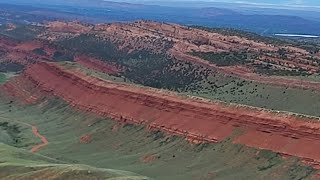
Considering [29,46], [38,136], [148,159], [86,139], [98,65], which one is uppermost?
[148,159]

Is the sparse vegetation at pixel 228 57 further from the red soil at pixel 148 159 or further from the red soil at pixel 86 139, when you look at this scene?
the red soil at pixel 148 159

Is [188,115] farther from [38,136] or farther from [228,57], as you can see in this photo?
[228,57]

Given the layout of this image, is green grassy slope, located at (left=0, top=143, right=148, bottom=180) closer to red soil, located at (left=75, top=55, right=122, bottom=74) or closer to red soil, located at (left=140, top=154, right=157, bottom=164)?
red soil, located at (left=140, top=154, right=157, bottom=164)

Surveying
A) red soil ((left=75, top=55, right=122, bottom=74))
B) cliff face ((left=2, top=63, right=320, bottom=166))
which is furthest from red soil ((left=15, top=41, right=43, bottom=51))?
cliff face ((left=2, top=63, right=320, bottom=166))

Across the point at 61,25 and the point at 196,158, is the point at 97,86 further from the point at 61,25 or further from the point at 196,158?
the point at 61,25

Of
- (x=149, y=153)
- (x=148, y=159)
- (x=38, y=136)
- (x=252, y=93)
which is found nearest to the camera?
(x=148, y=159)

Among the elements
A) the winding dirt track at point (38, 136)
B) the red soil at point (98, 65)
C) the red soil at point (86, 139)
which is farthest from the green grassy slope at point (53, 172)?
the red soil at point (98, 65)

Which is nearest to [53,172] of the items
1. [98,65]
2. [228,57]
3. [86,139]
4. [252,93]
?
[86,139]
